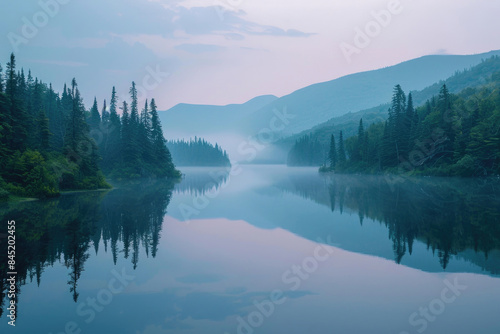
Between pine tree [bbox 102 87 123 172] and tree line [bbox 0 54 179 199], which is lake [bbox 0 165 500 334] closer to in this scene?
tree line [bbox 0 54 179 199]

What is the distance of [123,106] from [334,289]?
96.2 meters

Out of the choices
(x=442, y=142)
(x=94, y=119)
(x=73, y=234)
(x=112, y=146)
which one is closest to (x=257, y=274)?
(x=73, y=234)

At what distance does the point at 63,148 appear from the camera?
58.0 m

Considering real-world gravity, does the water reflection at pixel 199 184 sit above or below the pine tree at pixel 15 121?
below

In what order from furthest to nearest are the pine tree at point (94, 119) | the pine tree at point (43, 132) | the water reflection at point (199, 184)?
1. the pine tree at point (94, 119)
2. the water reflection at point (199, 184)
3. the pine tree at point (43, 132)

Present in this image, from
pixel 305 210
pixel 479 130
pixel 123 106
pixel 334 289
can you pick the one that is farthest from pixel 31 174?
pixel 479 130

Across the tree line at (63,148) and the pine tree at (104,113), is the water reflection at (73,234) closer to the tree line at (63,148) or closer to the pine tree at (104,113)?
the tree line at (63,148)

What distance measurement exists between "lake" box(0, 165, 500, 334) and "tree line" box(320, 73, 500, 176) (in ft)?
182

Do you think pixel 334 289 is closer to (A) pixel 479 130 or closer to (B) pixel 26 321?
(B) pixel 26 321

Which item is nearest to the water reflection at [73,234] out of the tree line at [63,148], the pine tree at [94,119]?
the tree line at [63,148]

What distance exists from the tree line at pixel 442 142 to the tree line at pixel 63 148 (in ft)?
196

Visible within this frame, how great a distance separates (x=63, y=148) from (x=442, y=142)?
7766 centimetres

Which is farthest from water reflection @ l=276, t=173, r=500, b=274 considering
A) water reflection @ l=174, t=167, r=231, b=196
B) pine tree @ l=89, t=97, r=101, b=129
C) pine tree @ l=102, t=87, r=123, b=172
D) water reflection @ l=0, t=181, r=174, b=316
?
pine tree @ l=89, t=97, r=101, b=129

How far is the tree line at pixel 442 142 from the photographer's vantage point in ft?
252
